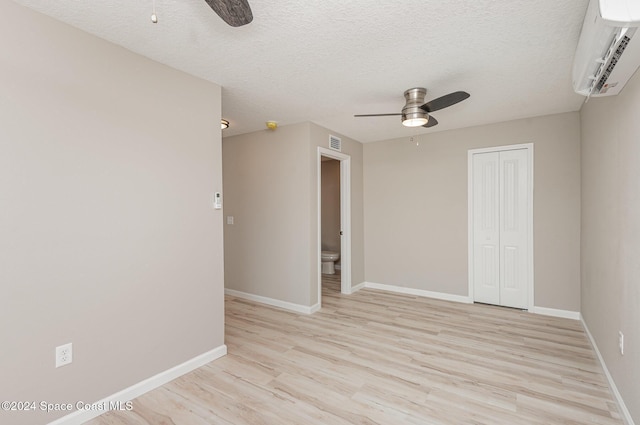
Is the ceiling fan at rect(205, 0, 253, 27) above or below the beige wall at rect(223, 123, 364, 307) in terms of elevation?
above

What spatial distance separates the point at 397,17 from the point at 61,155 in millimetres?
2150

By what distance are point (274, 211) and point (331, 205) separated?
2.47 meters

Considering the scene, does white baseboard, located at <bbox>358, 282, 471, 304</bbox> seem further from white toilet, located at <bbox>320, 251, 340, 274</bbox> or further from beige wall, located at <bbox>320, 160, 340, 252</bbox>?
beige wall, located at <bbox>320, 160, 340, 252</bbox>

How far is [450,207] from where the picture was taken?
4324mm

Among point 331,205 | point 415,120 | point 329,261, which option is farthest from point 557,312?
point 331,205

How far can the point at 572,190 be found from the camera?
3535 mm

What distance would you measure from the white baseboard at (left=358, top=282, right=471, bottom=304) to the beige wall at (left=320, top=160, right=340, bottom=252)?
60.7 inches

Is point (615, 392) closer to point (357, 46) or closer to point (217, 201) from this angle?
point (357, 46)

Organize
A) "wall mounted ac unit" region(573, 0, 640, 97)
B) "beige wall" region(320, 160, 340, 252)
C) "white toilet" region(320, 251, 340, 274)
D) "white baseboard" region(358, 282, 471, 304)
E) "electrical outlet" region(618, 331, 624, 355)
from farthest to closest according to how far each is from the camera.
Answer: "beige wall" region(320, 160, 340, 252) → "white toilet" region(320, 251, 340, 274) → "white baseboard" region(358, 282, 471, 304) → "electrical outlet" region(618, 331, 624, 355) → "wall mounted ac unit" region(573, 0, 640, 97)

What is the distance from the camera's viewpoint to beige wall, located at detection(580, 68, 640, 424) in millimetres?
1748

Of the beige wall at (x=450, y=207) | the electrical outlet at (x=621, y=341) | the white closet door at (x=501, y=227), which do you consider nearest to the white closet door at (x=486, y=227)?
the white closet door at (x=501, y=227)

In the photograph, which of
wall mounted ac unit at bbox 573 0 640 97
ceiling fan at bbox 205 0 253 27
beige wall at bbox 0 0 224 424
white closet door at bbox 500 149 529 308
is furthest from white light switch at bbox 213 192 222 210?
Result: white closet door at bbox 500 149 529 308

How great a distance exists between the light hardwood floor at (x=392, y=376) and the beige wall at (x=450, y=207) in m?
0.72

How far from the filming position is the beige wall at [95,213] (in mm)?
1646
